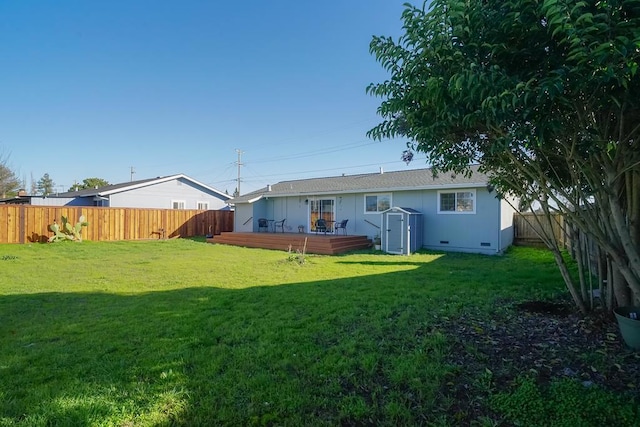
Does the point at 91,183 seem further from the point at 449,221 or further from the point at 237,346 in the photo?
the point at 237,346

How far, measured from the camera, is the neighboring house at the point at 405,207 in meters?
11.4

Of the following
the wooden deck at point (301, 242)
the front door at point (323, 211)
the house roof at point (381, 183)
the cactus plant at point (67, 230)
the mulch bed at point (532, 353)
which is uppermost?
the house roof at point (381, 183)

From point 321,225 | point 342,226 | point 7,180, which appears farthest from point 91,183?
point 342,226

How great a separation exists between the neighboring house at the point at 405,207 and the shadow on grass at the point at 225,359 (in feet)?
22.9

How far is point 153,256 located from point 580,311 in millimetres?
11389

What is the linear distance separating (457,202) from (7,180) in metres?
35.6

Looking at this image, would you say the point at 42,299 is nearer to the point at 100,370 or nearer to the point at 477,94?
the point at 100,370

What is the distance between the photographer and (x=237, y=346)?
3273 mm

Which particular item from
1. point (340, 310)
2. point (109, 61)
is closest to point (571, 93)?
point (340, 310)

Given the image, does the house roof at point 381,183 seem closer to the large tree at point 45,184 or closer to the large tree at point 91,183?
the large tree at point 91,183

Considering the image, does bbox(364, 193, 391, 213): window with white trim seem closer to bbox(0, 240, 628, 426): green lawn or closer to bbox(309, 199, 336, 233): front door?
bbox(309, 199, 336, 233): front door

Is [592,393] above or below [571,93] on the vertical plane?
below

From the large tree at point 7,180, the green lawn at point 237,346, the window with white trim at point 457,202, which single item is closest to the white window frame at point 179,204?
the large tree at point 7,180

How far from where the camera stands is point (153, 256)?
10977 millimetres
